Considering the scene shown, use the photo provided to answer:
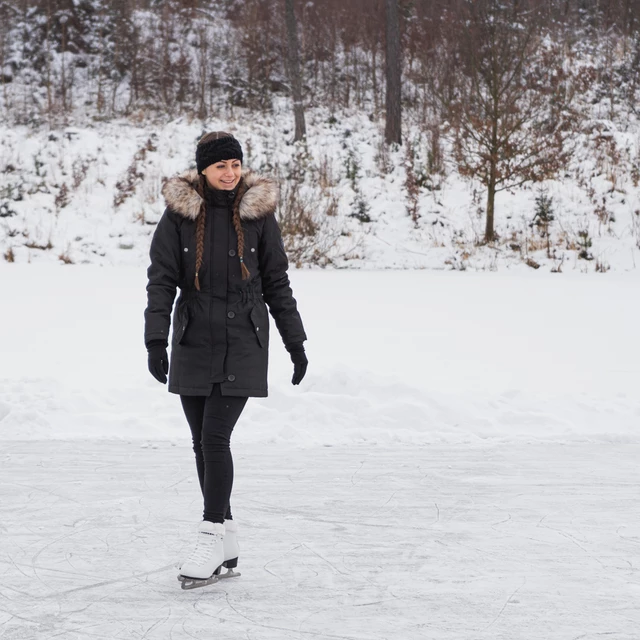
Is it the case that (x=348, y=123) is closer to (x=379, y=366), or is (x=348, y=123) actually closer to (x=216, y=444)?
(x=379, y=366)

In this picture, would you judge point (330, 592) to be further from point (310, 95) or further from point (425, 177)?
point (310, 95)

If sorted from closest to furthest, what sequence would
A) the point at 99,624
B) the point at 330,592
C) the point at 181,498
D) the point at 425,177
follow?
the point at 99,624, the point at 330,592, the point at 181,498, the point at 425,177

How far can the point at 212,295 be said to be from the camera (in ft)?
10.4

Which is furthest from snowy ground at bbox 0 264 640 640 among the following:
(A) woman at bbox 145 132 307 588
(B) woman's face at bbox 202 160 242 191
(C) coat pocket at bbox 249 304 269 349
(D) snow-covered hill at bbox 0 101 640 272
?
(D) snow-covered hill at bbox 0 101 640 272

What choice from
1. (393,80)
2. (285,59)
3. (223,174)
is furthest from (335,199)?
(223,174)

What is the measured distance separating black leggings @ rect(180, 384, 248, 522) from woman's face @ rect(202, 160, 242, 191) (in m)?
0.75

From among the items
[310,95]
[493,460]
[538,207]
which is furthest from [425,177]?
[493,460]

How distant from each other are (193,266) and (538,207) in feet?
47.4

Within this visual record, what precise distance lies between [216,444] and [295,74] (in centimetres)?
1850

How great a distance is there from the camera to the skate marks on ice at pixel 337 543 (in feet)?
9.12

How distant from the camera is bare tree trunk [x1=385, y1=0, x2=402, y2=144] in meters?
19.9

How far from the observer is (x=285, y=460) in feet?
16.4

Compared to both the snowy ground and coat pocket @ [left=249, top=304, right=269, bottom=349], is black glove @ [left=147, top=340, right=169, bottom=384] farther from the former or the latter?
the snowy ground

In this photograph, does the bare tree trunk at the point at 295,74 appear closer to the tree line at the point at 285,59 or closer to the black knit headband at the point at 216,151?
the tree line at the point at 285,59
